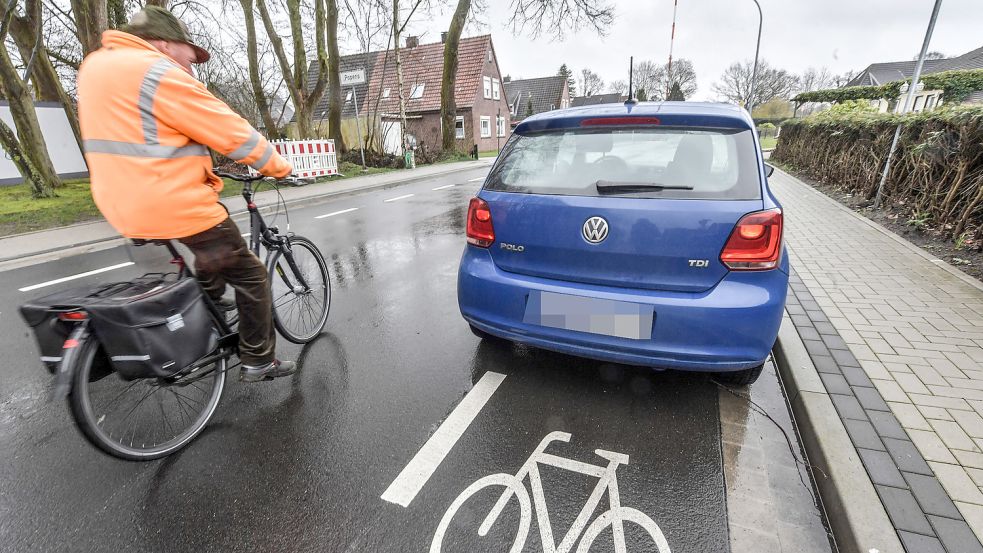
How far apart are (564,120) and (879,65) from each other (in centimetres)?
6960

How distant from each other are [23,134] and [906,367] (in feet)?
51.4

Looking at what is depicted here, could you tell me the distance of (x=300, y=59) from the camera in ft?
56.0

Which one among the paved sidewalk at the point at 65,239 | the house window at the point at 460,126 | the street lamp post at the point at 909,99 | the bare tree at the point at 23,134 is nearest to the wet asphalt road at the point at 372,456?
the paved sidewalk at the point at 65,239

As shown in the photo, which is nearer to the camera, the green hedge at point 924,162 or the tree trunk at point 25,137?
the green hedge at point 924,162

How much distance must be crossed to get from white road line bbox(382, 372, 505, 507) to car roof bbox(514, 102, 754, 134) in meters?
1.65

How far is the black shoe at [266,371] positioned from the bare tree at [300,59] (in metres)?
16.8

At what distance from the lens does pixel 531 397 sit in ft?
9.45

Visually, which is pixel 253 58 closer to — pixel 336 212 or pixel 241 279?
pixel 336 212

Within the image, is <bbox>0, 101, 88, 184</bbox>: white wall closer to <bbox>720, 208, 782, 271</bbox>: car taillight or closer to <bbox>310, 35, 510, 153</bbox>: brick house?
<bbox>310, 35, 510, 153</bbox>: brick house

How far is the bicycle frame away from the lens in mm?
1898

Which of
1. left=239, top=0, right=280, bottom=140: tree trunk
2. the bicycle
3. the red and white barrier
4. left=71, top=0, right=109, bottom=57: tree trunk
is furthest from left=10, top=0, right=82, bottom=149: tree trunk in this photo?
the bicycle

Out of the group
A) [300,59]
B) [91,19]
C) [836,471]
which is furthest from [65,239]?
[300,59]

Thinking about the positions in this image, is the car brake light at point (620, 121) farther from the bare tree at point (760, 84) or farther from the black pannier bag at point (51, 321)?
the bare tree at point (760, 84)

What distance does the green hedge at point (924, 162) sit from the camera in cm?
527
